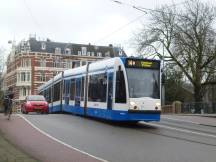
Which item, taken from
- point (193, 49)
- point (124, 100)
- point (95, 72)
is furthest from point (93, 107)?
point (193, 49)

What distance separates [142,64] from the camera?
23750mm

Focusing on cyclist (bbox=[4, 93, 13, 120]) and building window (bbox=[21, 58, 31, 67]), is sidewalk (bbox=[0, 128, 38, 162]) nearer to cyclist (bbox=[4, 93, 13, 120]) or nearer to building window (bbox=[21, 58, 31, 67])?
cyclist (bbox=[4, 93, 13, 120])

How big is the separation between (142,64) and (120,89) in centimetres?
155

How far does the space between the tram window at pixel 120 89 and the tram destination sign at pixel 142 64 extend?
56 centimetres

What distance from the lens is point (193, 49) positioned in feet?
200

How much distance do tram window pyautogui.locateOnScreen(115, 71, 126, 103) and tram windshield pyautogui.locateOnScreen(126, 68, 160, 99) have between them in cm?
29

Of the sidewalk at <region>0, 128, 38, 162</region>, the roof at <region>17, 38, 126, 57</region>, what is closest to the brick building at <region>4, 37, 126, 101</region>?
the roof at <region>17, 38, 126, 57</region>

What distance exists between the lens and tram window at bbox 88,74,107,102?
2525 centimetres

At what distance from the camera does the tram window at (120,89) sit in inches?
912

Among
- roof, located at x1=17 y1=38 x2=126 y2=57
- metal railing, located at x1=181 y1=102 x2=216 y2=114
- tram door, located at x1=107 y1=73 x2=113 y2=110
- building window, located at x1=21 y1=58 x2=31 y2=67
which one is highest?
roof, located at x1=17 y1=38 x2=126 y2=57

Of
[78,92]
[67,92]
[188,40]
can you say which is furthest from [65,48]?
[78,92]

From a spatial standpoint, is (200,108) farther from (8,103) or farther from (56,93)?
(8,103)

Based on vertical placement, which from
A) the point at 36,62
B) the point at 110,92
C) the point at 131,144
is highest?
the point at 36,62

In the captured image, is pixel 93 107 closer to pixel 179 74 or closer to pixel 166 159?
pixel 166 159
